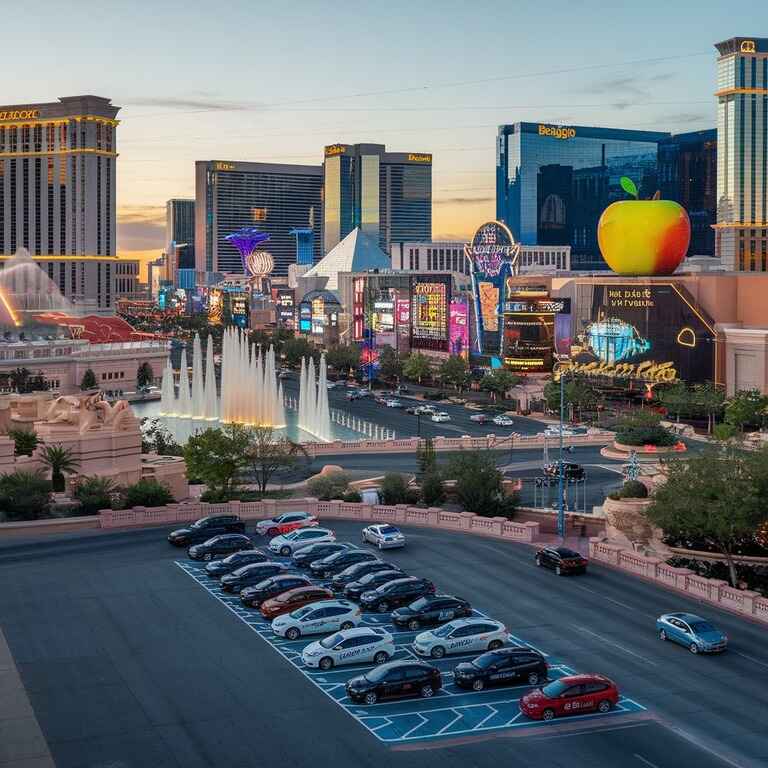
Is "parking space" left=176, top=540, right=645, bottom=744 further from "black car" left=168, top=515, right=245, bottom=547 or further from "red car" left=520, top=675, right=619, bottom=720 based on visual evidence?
"black car" left=168, top=515, right=245, bottom=547

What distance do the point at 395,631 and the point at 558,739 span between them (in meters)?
7.70

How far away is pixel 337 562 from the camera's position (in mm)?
36031

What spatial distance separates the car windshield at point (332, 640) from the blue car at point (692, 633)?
7.85m

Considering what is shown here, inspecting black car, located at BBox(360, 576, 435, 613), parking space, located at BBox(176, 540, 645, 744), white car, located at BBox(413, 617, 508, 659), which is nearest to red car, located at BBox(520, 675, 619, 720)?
parking space, located at BBox(176, 540, 645, 744)

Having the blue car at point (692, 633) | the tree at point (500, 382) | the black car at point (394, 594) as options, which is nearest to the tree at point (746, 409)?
the tree at point (500, 382)

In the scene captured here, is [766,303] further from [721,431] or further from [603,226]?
[721,431]

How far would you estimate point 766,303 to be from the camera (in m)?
91.0

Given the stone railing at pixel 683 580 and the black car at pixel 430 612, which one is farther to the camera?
Result: the stone railing at pixel 683 580

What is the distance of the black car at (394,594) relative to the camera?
32344 millimetres

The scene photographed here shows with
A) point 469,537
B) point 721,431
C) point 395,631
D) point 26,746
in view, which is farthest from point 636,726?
point 721,431

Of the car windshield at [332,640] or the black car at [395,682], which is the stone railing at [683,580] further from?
the car windshield at [332,640]

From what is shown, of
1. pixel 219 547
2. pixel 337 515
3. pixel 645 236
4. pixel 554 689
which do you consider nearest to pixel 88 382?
pixel 645 236

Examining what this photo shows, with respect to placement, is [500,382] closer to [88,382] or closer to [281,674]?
[88,382]

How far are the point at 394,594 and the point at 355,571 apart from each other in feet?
8.15
